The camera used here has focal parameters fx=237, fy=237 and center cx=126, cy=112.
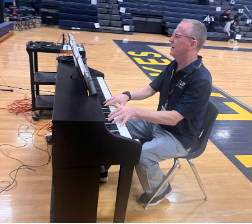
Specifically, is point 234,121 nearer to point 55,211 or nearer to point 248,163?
point 248,163

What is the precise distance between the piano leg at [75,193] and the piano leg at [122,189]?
13 centimetres

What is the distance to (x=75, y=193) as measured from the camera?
133 cm

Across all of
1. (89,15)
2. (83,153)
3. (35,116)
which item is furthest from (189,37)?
(89,15)

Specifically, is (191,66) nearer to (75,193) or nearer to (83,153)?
(83,153)

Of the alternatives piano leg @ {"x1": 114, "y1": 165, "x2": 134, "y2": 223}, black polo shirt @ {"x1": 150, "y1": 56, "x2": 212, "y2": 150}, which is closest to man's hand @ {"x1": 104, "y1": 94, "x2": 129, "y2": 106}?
black polo shirt @ {"x1": 150, "y1": 56, "x2": 212, "y2": 150}

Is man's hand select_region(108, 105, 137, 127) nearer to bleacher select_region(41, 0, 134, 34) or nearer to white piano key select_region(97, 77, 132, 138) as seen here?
white piano key select_region(97, 77, 132, 138)

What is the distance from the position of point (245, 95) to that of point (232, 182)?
2.68m

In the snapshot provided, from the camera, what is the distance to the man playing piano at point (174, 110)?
4.67 feet

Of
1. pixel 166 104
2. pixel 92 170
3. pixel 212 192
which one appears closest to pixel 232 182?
pixel 212 192

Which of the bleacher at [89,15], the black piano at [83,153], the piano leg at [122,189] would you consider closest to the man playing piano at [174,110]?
the black piano at [83,153]

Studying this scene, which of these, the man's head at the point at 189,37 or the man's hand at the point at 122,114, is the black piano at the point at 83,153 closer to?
the man's hand at the point at 122,114

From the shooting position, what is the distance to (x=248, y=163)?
2.36 m

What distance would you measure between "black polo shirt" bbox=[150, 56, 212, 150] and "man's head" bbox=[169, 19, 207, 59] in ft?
0.34

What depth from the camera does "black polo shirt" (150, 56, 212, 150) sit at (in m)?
1.43
